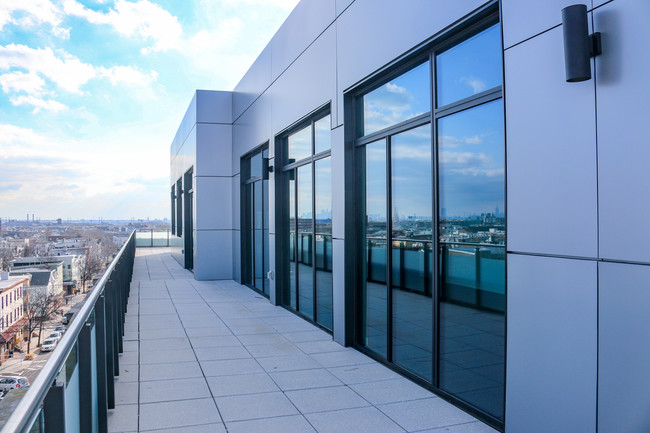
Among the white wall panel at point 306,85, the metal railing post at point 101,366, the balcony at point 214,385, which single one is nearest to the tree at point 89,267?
the balcony at point 214,385

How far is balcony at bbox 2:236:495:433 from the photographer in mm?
2129

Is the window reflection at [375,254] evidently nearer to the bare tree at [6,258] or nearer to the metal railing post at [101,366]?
the metal railing post at [101,366]

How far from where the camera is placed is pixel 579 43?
2486mm

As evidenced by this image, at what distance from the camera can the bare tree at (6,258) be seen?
4.15 metres

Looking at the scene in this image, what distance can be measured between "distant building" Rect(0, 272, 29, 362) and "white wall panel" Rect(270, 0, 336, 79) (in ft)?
14.3

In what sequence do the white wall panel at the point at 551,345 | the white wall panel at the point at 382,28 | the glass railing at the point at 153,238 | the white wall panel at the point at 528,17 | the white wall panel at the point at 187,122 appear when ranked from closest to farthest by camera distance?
the white wall panel at the point at 551,345, the white wall panel at the point at 528,17, the white wall panel at the point at 382,28, the white wall panel at the point at 187,122, the glass railing at the point at 153,238

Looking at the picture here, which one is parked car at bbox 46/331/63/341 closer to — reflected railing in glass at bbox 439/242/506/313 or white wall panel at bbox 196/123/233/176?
reflected railing in glass at bbox 439/242/506/313

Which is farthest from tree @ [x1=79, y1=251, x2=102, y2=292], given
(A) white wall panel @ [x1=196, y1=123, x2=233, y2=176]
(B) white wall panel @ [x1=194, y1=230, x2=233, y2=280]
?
(A) white wall panel @ [x1=196, y1=123, x2=233, y2=176]

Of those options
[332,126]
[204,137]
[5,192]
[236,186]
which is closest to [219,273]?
[236,186]

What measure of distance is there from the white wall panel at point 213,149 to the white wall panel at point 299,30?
412cm

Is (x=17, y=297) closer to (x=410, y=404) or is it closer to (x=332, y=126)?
(x=410, y=404)

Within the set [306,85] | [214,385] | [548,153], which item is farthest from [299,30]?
[548,153]

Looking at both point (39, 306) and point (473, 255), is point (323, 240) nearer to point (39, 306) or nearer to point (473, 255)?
point (473, 255)

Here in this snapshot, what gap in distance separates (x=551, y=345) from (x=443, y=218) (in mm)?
1404
